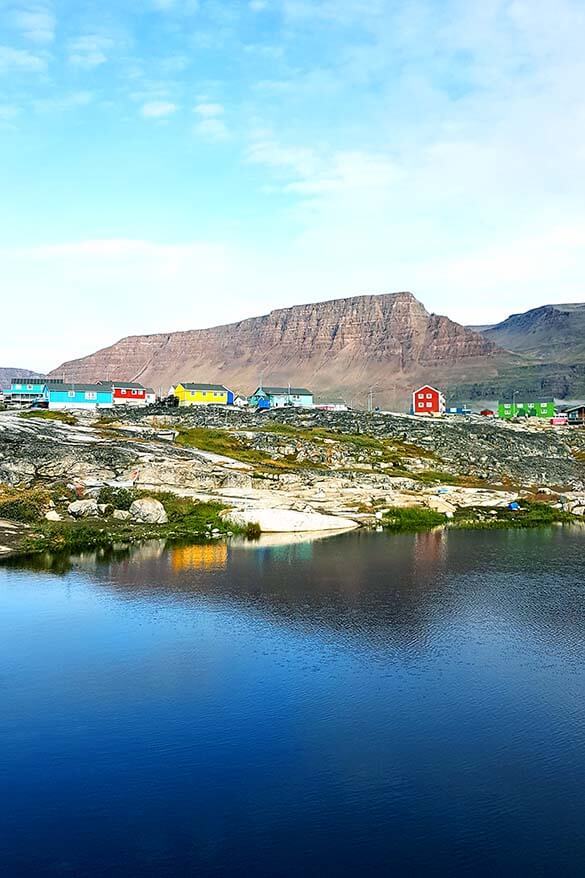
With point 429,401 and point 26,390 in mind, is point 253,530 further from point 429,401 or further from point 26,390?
point 26,390

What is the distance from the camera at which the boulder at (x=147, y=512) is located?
Result: 212 feet

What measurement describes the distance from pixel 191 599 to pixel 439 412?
121334 millimetres

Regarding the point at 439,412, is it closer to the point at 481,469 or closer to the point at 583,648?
the point at 481,469

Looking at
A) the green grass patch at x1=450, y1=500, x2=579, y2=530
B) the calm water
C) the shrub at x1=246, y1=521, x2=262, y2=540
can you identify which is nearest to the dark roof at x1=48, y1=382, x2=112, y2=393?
the shrub at x1=246, y1=521, x2=262, y2=540

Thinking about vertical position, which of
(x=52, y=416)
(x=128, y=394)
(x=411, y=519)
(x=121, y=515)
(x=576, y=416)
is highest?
(x=128, y=394)

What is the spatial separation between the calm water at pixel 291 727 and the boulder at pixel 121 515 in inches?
616

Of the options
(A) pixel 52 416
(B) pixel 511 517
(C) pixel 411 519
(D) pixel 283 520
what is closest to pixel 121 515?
(D) pixel 283 520

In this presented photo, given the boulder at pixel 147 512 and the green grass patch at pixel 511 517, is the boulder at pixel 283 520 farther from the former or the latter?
the green grass patch at pixel 511 517

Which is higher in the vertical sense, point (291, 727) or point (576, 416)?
point (576, 416)

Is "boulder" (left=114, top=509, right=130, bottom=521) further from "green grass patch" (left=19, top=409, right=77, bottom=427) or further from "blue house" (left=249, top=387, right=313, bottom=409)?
"blue house" (left=249, top=387, right=313, bottom=409)

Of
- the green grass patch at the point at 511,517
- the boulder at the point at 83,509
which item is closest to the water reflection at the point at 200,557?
the boulder at the point at 83,509

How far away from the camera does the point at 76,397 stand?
13988 cm

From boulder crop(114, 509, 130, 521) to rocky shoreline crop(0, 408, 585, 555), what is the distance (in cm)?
12

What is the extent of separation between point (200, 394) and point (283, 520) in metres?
97.0
